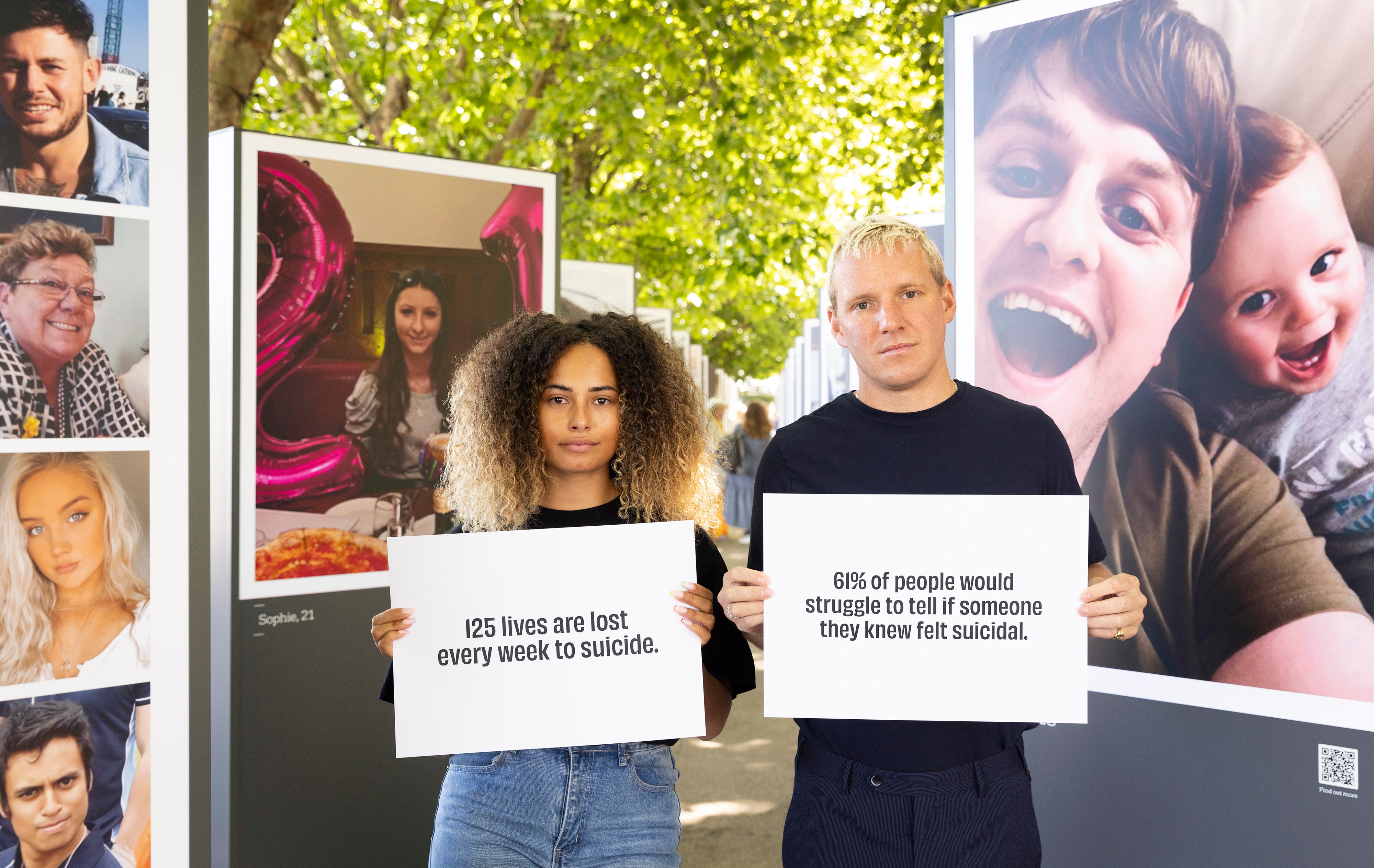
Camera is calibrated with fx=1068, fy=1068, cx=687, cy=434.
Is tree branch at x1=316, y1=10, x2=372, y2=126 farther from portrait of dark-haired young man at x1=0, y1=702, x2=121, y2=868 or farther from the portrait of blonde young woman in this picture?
portrait of dark-haired young man at x1=0, y1=702, x2=121, y2=868

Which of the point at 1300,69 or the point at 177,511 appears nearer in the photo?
the point at 177,511

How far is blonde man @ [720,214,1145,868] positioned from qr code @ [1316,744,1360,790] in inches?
33.2

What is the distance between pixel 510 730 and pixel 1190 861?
1.79 metres

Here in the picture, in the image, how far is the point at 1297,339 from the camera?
8.10 ft

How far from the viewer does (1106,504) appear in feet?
9.18

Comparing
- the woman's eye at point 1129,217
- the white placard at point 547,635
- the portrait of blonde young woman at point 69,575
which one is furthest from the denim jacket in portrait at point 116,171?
the woman's eye at point 1129,217

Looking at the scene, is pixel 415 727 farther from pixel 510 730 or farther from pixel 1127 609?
pixel 1127 609

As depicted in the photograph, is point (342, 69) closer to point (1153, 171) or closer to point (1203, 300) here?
point (1153, 171)

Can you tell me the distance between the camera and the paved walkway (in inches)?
177

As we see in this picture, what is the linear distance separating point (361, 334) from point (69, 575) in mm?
1587

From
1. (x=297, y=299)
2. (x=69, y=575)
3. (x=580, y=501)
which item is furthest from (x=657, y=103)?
(x=69, y=575)

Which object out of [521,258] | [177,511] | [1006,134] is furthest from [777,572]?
[521,258]

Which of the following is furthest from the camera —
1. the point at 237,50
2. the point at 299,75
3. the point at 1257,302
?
the point at 299,75

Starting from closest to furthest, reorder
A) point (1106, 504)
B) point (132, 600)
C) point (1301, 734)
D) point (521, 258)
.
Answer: point (132, 600)
point (1301, 734)
point (1106, 504)
point (521, 258)
